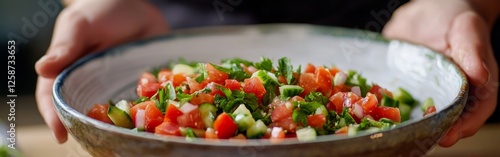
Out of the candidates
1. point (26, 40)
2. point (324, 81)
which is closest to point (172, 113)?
point (324, 81)

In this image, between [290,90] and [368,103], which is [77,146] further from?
[368,103]

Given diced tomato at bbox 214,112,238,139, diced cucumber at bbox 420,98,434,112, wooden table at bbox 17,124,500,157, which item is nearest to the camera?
diced tomato at bbox 214,112,238,139

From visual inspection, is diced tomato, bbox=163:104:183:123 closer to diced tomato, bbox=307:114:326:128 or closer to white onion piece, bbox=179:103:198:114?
white onion piece, bbox=179:103:198:114

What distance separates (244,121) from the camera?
3.63 ft

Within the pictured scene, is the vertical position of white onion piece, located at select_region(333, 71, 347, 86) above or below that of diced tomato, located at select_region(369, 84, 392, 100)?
above

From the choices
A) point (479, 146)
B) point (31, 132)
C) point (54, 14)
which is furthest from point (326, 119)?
point (54, 14)

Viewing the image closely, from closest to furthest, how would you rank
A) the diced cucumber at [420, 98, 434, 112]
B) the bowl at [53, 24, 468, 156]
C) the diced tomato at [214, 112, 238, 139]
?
the bowl at [53, 24, 468, 156], the diced tomato at [214, 112, 238, 139], the diced cucumber at [420, 98, 434, 112]

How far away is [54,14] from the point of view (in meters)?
3.25

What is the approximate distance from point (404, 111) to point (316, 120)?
15.4 inches

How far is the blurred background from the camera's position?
3.35 meters

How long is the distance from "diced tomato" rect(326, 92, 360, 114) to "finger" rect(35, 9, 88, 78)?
2.19 feet

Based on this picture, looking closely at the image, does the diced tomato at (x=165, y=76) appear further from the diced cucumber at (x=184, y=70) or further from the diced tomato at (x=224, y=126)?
the diced tomato at (x=224, y=126)

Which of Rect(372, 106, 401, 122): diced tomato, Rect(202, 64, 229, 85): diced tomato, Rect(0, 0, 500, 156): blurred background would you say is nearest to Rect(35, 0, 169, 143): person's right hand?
Rect(202, 64, 229, 85): diced tomato

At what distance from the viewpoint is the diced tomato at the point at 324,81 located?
1292 millimetres
